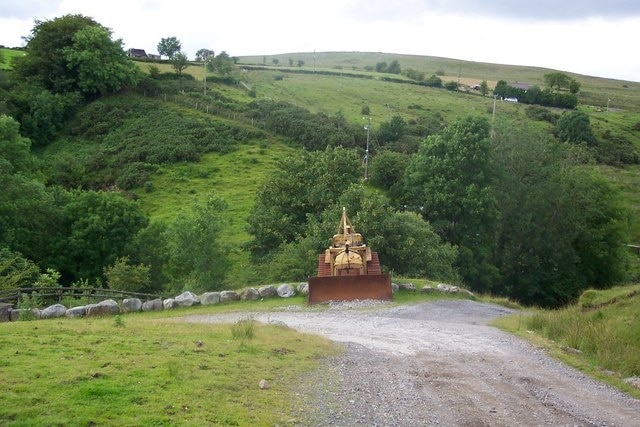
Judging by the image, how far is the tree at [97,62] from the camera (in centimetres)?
8212

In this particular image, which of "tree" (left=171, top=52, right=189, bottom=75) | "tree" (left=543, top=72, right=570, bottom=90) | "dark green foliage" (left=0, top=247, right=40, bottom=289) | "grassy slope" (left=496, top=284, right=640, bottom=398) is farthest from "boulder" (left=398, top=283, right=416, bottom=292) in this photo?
"tree" (left=543, top=72, right=570, bottom=90)

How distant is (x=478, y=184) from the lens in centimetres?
4528

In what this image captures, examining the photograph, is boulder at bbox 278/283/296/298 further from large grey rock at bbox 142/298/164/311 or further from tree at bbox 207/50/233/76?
tree at bbox 207/50/233/76

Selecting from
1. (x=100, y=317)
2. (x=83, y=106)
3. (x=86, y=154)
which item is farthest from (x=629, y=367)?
(x=83, y=106)

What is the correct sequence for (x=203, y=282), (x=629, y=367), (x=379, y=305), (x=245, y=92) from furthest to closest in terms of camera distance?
(x=245, y=92), (x=203, y=282), (x=379, y=305), (x=629, y=367)

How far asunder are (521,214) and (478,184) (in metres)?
4.67

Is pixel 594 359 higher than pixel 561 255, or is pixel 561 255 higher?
pixel 594 359

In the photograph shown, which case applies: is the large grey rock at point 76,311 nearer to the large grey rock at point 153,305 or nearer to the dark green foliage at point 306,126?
the large grey rock at point 153,305

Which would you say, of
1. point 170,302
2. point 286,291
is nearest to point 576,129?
point 286,291

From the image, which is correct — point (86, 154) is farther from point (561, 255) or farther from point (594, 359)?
point (594, 359)

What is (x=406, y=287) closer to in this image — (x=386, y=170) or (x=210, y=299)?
(x=210, y=299)

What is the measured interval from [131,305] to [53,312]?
11.5ft

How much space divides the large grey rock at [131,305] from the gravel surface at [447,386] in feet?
25.5

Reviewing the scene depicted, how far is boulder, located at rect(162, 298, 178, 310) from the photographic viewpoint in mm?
24000
